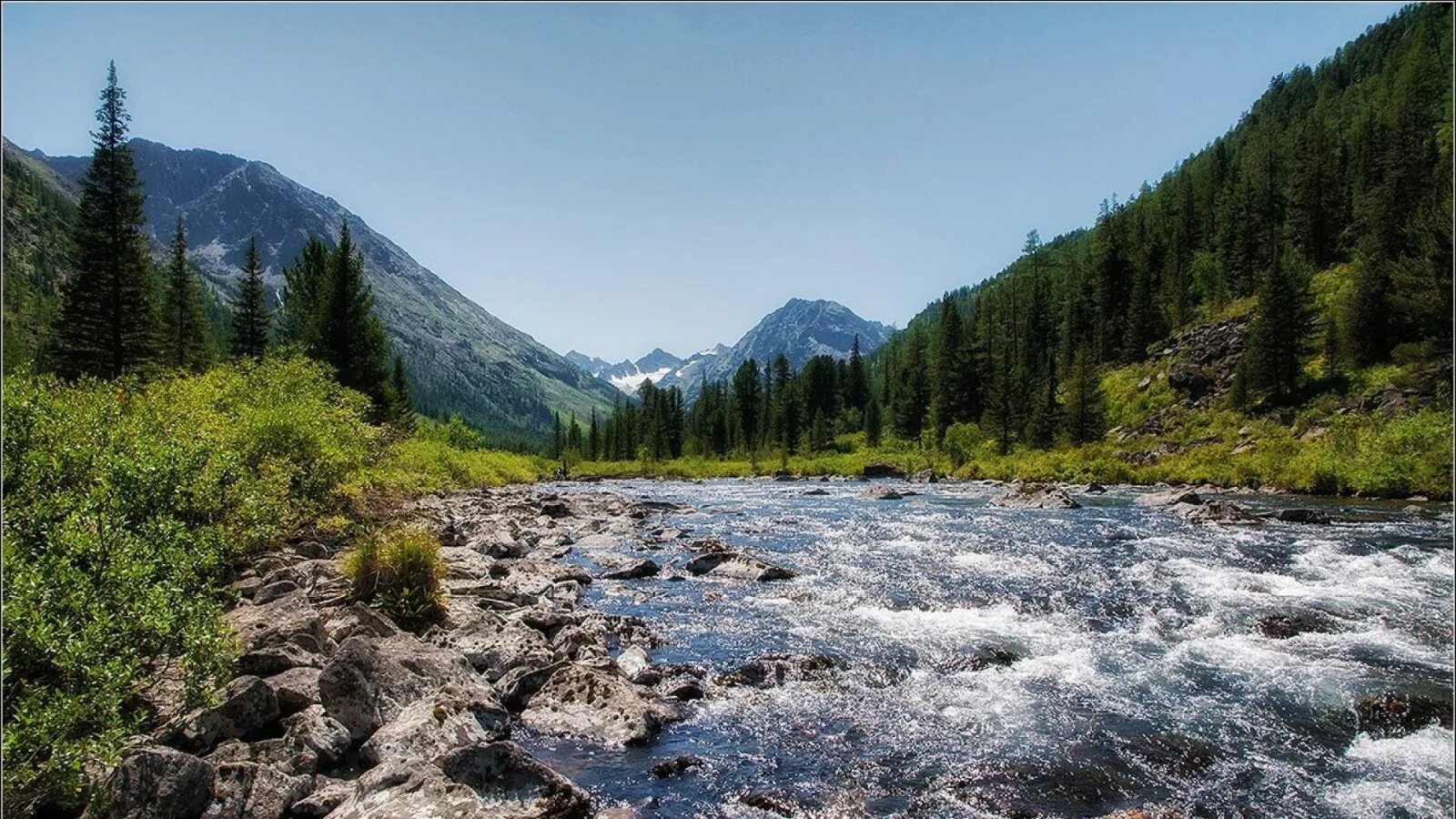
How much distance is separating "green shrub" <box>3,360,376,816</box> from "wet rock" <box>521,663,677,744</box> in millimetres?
4403

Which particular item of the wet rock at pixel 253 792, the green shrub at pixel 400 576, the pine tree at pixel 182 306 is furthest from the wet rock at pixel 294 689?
the pine tree at pixel 182 306

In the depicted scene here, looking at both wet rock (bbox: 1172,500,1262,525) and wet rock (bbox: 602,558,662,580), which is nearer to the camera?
wet rock (bbox: 602,558,662,580)

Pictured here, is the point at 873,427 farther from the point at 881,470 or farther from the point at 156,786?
the point at 156,786

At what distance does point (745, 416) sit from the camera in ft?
462

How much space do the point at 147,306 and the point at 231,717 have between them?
149 feet

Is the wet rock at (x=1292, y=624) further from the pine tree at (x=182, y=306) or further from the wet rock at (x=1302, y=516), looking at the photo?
the pine tree at (x=182, y=306)

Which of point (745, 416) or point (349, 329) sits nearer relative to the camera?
point (349, 329)

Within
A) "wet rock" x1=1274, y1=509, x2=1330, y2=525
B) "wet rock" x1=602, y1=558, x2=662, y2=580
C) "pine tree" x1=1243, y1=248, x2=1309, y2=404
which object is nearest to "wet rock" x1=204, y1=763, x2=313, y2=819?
"wet rock" x1=602, y1=558, x2=662, y2=580

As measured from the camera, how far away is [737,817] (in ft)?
26.8

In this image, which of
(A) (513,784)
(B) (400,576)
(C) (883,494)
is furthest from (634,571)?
(C) (883,494)

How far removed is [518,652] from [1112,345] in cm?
10270

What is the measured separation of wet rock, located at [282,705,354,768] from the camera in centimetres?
815

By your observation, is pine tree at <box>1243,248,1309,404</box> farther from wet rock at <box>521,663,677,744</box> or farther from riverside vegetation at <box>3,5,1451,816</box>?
wet rock at <box>521,663,677,744</box>

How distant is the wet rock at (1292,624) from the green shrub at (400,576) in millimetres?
17135
